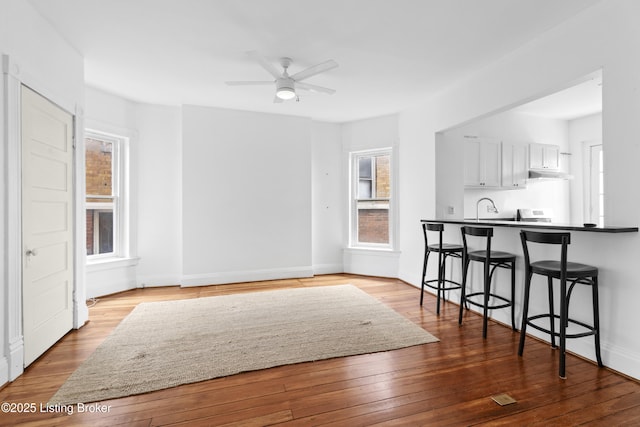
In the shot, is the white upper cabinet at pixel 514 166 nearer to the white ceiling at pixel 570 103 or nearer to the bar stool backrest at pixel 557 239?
the white ceiling at pixel 570 103

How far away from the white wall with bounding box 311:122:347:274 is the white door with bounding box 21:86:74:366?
3.57 meters

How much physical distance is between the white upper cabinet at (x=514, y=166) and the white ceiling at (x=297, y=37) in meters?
1.90

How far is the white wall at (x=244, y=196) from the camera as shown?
4926 mm

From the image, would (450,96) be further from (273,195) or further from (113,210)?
(113,210)

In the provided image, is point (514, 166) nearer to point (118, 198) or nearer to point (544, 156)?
point (544, 156)

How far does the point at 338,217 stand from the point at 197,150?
2.69 metres

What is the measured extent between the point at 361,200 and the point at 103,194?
414cm

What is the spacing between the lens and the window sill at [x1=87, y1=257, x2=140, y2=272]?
427 centimetres

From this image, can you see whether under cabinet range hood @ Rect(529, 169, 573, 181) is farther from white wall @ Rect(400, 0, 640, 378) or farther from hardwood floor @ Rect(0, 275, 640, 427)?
hardwood floor @ Rect(0, 275, 640, 427)

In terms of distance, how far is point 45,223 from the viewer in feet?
8.80

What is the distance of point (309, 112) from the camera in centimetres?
524

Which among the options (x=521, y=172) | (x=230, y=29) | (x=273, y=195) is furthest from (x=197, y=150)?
(x=521, y=172)

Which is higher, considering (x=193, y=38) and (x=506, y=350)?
(x=193, y=38)

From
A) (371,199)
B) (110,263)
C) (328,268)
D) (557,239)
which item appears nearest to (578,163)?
(371,199)
